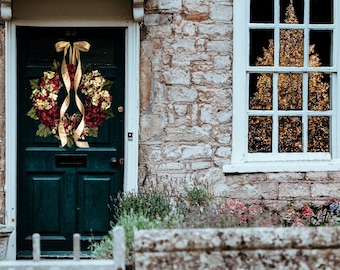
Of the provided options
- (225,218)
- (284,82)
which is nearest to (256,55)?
(284,82)

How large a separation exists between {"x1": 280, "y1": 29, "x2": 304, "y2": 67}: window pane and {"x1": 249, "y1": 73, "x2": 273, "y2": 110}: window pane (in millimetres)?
234

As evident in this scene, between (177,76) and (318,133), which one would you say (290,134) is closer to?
(318,133)

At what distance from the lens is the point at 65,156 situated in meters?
7.18

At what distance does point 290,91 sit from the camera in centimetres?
726

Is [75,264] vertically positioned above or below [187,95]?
below

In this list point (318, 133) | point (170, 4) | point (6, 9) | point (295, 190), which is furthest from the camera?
point (318, 133)

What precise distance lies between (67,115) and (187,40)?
149 cm

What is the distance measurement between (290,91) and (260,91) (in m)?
0.32

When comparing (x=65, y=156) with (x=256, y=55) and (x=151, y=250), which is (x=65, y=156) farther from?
(x=151, y=250)

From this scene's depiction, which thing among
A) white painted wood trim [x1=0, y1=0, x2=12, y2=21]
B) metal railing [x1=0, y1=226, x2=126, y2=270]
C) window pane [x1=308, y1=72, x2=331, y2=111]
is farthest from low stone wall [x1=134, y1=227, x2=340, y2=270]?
white painted wood trim [x1=0, y1=0, x2=12, y2=21]

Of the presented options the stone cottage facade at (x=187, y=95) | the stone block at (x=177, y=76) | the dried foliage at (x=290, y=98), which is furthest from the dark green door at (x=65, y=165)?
the dried foliage at (x=290, y=98)

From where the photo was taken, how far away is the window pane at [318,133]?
7.29m

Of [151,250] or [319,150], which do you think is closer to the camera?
[151,250]

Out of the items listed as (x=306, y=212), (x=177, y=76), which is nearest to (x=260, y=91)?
(x=177, y=76)
